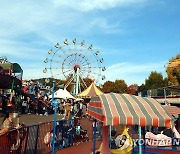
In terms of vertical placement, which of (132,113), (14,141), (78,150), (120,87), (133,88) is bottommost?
(78,150)

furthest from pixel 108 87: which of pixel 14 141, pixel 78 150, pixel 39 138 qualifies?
pixel 14 141

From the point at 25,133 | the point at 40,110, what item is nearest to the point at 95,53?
the point at 40,110

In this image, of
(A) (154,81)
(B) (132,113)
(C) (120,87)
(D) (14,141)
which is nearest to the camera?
(B) (132,113)

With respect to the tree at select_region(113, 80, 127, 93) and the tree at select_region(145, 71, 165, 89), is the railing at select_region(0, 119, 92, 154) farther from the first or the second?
the tree at select_region(113, 80, 127, 93)

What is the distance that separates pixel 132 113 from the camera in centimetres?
553

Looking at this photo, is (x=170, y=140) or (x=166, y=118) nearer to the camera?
(x=166, y=118)

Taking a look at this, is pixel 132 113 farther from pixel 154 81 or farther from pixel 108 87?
pixel 108 87

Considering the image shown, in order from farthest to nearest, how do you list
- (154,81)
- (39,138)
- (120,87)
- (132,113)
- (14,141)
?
(120,87) → (154,81) → (39,138) → (14,141) → (132,113)

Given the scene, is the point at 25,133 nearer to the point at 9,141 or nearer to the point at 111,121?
the point at 9,141

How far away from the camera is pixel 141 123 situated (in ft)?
17.7

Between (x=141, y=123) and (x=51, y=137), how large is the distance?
5472mm

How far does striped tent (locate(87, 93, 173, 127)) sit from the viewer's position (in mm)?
5352

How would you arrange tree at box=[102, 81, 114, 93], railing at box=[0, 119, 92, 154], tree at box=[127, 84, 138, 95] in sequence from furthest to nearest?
tree at box=[127, 84, 138, 95]
tree at box=[102, 81, 114, 93]
railing at box=[0, 119, 92, 154]

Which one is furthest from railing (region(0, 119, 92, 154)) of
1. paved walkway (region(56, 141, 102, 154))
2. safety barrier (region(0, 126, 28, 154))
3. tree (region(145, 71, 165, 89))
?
tree (region(145, 71, 165, 89))
